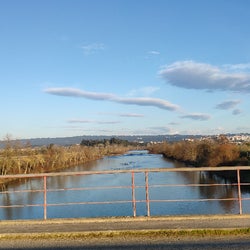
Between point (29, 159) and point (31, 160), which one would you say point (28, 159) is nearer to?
point (29, 159)

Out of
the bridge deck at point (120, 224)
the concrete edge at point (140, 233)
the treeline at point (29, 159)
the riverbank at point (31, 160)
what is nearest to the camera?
the concrete edge at point (140, 233)

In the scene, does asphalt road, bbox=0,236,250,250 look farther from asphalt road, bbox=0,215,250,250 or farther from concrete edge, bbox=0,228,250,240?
concrete edge, bbox=0,228,250,240

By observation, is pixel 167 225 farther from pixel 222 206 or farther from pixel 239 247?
pixel 222 206

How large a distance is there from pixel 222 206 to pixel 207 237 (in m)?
26.2

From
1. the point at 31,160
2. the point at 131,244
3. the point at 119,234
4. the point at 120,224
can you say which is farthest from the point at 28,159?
the point at 131,244

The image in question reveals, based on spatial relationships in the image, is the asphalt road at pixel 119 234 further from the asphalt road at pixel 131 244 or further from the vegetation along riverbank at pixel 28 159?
the vegetation along riverbank at pixel 28 159

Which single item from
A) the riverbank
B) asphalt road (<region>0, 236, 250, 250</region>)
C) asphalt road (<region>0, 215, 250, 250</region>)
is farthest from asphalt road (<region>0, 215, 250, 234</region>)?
the riverbank

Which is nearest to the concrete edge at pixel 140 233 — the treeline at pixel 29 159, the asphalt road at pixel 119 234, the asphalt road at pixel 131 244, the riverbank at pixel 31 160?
the asphalt road at pixel 119 234

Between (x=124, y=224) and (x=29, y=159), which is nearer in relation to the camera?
(x=124, y=224)

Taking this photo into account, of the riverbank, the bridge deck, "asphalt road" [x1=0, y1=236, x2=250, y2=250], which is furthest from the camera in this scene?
the riverbank

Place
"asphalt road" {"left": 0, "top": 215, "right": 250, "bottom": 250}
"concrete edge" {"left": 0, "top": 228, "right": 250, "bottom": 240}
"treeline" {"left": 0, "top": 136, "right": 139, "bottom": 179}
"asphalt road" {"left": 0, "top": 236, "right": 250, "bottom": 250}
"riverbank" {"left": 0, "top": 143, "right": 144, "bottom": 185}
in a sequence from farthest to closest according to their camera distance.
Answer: "treeline" {"left": 0, "top": 136, "right": 139, "bottom": 179}
"riverbank" {"left": 0, "top": 143, "right": 144, "bottom": 185}
"concrete edge" {"left": 0, "top": 228, "right": 250, "bottom": 240}
"asphalt road" {"left": 0, "top": 215, "right": 250, "bottom": 250}
"asphalt road" {"left": 0, "top": 236, "right": 250, "bottom": 250}

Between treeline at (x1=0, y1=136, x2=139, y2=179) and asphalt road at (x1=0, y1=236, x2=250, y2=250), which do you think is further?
treeline at (x1=0, y1=136, x2=139, y2=179)

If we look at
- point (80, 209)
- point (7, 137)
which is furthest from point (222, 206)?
point (7, 137)

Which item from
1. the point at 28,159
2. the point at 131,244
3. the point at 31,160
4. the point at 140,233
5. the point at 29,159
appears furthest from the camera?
the point at 31,160
